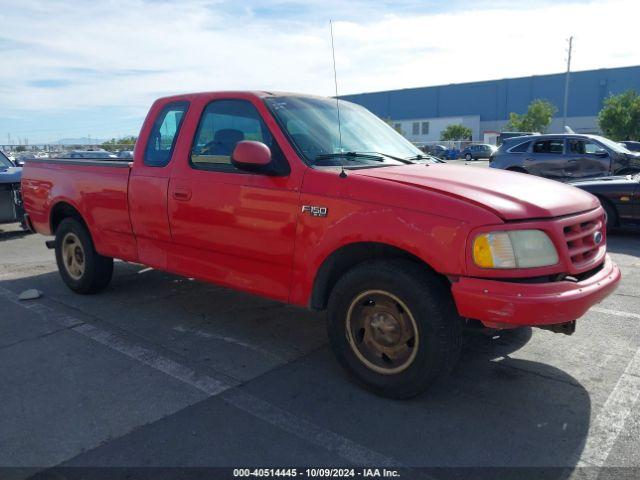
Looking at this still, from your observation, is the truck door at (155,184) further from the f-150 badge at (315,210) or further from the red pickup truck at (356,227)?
the f-150 badge at (315,210)

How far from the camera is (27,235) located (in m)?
10.4

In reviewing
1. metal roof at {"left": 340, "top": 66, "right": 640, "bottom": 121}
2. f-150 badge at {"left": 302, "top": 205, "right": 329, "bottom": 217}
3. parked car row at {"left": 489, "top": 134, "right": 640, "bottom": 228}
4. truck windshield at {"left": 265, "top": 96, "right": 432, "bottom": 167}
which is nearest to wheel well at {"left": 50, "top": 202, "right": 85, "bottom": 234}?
truck windshield at {"left": 265, "top": 96, "right": 432, "bottom": 167}

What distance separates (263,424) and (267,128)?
209 centimetres

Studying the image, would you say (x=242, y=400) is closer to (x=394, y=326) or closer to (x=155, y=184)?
(x=394, y=326)

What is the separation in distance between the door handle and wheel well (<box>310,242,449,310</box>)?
1405 mm

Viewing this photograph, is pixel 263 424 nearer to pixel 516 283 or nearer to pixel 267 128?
pixel 516 283

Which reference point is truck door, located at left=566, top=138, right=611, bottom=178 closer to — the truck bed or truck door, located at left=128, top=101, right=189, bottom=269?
truck door, located at left=128, top=101, right=189, bottom=269

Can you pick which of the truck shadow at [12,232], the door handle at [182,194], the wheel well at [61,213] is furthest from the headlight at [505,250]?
the truck shadow at [12,232]

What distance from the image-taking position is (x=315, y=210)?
3.67m

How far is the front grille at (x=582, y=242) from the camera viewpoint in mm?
3262

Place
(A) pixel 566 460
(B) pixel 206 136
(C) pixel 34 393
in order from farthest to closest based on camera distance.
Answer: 1. (B) pixel 206 136
2. (C) pixel 34 393
3. (A) pixel 566 460

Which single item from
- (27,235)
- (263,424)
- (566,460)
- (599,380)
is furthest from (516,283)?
(27,235)

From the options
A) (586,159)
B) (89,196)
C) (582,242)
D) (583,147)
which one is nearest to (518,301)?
(582,242)

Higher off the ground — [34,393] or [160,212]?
[160,212]
